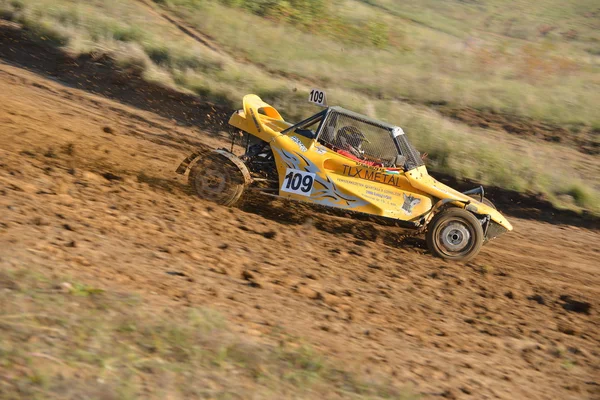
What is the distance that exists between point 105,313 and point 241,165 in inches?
163

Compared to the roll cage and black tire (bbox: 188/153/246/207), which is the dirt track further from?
the roll cage

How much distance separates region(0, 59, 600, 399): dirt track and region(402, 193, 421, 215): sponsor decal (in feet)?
1.85

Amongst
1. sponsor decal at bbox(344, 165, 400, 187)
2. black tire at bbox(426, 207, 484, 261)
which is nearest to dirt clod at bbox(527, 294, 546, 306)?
black tire at bbox(426, 207, 484, 261)

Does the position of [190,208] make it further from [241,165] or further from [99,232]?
[99,232]

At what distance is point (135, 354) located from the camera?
14.4 ft

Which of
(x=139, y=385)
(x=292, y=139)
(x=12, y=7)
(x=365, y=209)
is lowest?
(x=139, y=385)

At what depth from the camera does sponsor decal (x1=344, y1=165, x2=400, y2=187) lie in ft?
28.3

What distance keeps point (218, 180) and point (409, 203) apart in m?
2.43

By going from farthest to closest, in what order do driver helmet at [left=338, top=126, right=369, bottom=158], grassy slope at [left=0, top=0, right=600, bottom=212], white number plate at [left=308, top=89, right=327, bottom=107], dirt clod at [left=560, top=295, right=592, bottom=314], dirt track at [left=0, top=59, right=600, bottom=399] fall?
grassy slope at [left=0, top=0, right=600, bottom=212] < white number plate at [left=308, top=89, right=327, bottom=107] < driver helmet at [left=338, top=126, right=369, bottom=158] < dirt clod at [left=560, top=295, right=592, bottom=314] < dirt track at [left=0, top=59, right=600, bottom=399]

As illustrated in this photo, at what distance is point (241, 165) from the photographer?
28.6 feet

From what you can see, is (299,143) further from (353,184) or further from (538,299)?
(538,299)

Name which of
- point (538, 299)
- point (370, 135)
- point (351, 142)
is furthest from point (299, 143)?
point (538, 299)

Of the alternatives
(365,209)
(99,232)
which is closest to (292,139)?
(365,209)

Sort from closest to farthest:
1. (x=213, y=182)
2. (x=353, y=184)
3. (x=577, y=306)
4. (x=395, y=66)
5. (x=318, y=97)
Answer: (x=577, y=306) → (x=353, y=184) → (x=213, y=182) → (x=318, y=97) → (x=395, y=66)
